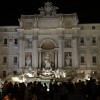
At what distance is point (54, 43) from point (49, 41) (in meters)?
1.02

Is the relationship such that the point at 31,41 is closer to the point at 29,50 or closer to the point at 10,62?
the point at 29,50

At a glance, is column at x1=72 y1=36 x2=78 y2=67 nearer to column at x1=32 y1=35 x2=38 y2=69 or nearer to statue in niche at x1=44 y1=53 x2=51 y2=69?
statue in niche at x1=44 y1=53 x2=51 y2=69

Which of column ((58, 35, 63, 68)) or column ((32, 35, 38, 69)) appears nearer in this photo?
column ((58, 35, 63, 68))

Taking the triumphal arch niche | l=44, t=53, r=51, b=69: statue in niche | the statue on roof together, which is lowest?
l=44, t=53, r=51, b=69: statue in niche

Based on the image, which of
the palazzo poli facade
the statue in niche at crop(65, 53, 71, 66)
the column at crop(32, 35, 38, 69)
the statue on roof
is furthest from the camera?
the statue on roof

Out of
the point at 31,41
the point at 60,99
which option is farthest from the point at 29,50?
the point at 60,99

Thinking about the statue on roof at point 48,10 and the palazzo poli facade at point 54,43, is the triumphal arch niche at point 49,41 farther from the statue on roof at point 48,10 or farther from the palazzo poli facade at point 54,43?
the statue on roof at point 48,10

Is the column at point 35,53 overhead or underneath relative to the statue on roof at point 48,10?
underneath

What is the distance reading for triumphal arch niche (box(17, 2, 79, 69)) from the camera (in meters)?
45.9

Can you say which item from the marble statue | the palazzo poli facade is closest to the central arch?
the palazzo poli facade

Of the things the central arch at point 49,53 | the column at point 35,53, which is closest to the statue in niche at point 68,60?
the central arch at point 49,53

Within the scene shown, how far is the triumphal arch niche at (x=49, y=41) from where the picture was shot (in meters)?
45.9

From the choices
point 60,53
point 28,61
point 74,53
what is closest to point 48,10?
point 60,53

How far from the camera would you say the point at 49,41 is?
46719 millimetres
